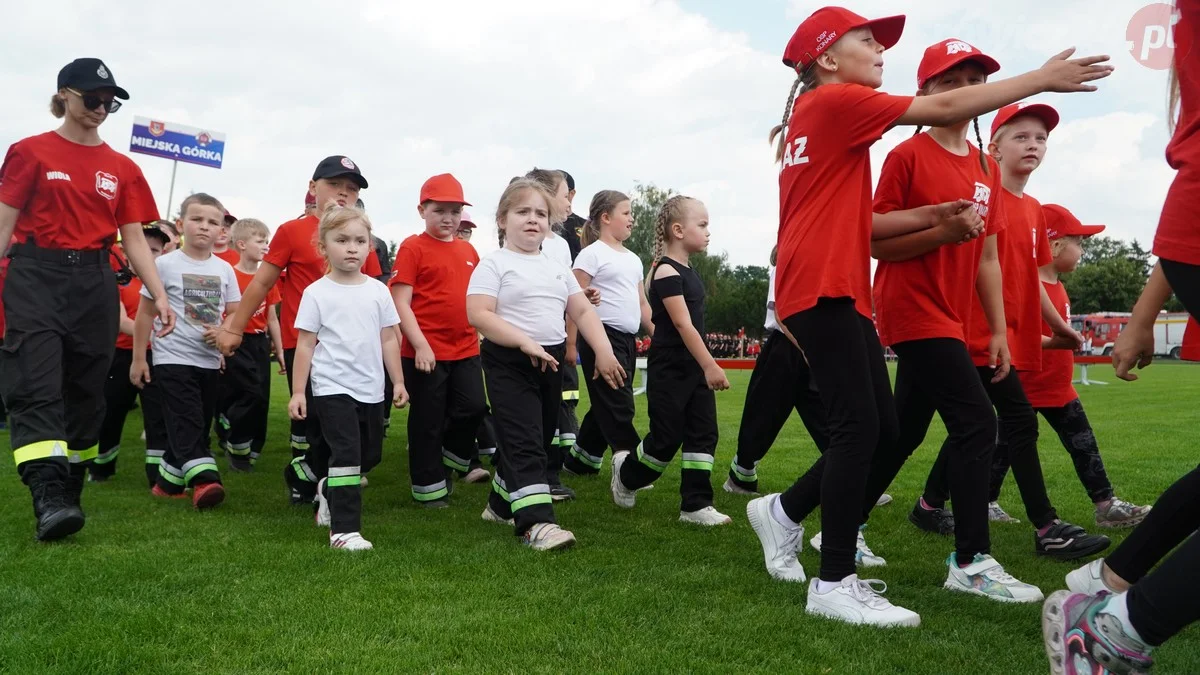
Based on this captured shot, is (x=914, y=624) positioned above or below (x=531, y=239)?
below

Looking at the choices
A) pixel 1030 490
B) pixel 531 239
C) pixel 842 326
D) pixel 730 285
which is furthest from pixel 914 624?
pixel 730 285

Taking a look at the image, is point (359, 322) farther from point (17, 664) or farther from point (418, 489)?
point (17, 664)

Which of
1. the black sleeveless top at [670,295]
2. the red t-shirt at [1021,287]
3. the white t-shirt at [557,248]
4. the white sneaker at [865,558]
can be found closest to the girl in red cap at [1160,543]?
the white sneaker at [865,558]

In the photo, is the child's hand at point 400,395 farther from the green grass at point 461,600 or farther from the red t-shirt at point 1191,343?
the red t-shirt at point 1191,343

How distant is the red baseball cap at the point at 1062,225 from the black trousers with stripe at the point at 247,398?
19.3 ft

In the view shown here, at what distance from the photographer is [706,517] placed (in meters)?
5.32

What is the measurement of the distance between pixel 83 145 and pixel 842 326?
4.25m

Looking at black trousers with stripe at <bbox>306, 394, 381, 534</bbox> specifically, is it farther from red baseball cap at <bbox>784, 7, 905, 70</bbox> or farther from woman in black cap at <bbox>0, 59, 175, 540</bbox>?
red baseball cap at <bbox>784, 7, 905, 70</bbox>

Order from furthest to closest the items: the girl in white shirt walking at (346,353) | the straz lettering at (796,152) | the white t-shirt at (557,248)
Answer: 1. the white t-shirt at (557,248)
2. the girl in white shirt walking at (346,353)
3. the straz lettering at (796,152)

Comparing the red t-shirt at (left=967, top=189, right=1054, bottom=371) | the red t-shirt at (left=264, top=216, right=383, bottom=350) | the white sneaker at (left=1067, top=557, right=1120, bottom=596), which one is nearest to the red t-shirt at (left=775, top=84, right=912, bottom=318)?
the white sneaker at (left=1067, top=557, right=1120, bottom=596)

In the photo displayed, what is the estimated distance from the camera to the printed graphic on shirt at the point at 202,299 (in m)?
6.46

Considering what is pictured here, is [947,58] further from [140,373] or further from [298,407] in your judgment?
[140,373]

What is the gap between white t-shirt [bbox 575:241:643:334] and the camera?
6.47 m

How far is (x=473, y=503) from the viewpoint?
6.09 metres
